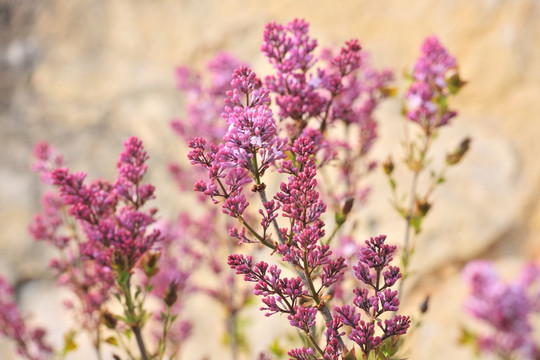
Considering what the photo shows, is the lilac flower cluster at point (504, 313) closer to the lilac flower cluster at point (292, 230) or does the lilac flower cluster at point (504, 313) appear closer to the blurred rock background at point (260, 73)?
the lilac flower cluster at point (292, 230)

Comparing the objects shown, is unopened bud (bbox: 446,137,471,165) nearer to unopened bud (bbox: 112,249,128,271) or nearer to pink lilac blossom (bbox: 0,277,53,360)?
unopened bud (bbox: 112,249,128,271)

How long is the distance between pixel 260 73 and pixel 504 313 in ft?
15.4

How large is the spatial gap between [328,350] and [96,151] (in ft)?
19.6

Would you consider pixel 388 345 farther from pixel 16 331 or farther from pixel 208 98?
pixel 208 98

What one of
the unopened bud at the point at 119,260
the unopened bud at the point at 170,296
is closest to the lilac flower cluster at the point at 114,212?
the unopened bud at the point at 119,260

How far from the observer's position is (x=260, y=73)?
22.4 feet

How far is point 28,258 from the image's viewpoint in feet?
20.3

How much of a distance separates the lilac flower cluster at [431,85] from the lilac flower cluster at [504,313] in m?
0.96

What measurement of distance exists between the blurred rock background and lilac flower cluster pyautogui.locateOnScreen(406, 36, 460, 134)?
2656 millimetres

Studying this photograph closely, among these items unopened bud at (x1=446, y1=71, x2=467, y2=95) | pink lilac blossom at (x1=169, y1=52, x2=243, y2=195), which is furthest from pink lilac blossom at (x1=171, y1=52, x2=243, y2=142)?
unopened bud at (x1=446, y1=71, x2=467, y2=95)

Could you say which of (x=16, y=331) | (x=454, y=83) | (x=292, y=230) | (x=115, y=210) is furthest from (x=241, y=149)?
(x=16, y=331)

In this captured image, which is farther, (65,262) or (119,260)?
(65,262)

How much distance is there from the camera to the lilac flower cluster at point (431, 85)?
2.64m

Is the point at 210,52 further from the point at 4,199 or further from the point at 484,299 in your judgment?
the point at 484,299
